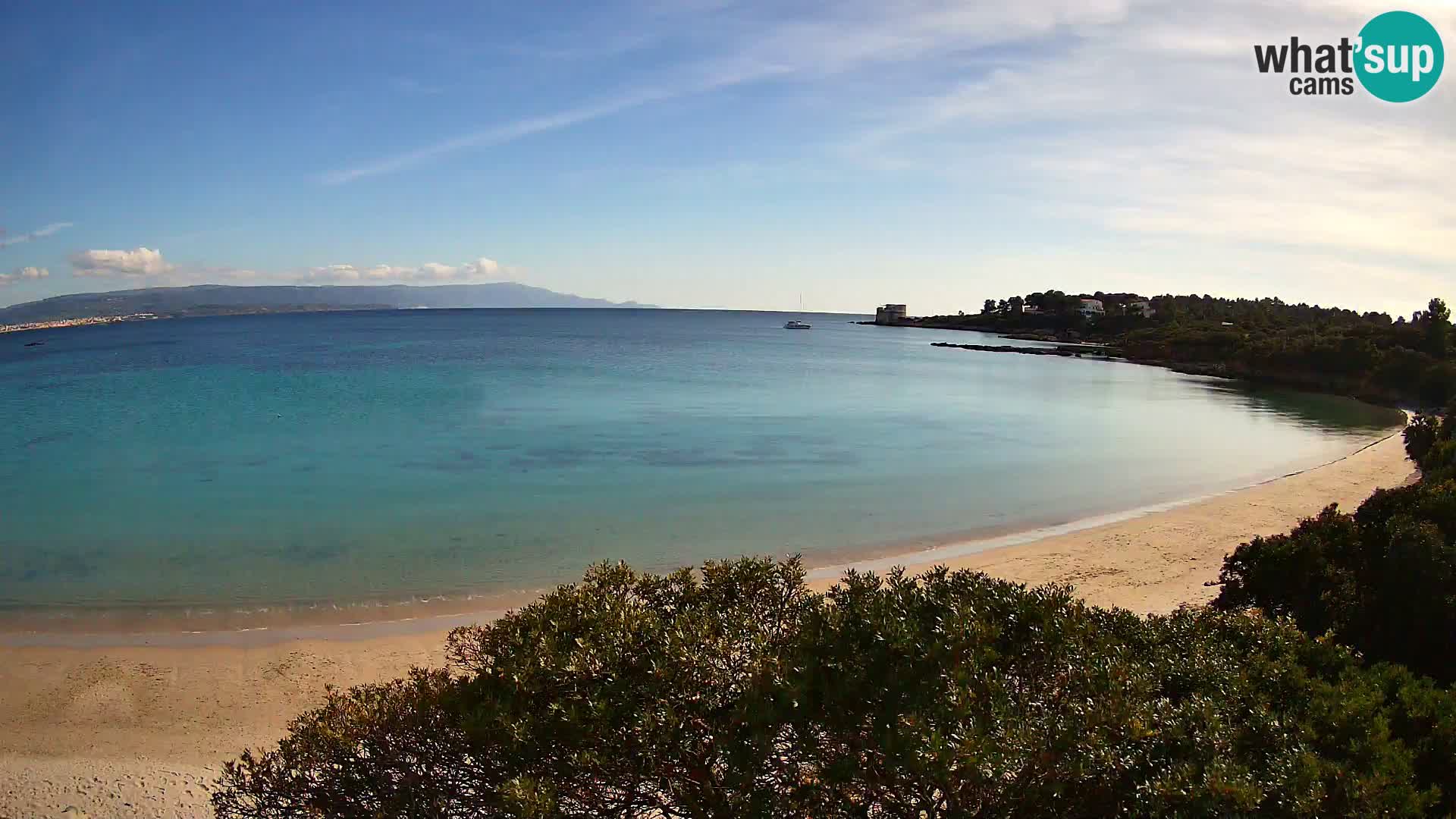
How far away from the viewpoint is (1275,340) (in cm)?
5709

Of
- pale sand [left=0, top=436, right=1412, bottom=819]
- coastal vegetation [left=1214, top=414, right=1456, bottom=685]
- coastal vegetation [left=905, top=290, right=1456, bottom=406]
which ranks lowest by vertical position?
pale sand [left=0, top=436, right=1412, bottom=819]

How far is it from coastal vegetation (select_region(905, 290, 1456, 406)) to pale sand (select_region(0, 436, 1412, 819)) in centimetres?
3402

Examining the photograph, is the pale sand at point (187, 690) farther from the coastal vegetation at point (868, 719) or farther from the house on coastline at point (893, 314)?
the house on coastline at point (893, 314)

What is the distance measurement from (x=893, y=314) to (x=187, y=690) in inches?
6762

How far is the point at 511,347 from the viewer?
81.8 metres

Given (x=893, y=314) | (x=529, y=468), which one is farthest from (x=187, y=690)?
(x=893, y=314)

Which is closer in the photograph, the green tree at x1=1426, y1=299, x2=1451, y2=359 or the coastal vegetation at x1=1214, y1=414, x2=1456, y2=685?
the coastal vegetation at x1=1214, y1=414, x2=1456, y2=685

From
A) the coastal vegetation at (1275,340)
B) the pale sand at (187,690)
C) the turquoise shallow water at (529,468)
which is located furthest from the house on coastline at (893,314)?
the pale sand at (187,690)

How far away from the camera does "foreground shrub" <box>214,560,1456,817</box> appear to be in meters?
3.47

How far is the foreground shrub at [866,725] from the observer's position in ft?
11.4

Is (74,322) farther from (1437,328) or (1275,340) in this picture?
(1437,328)

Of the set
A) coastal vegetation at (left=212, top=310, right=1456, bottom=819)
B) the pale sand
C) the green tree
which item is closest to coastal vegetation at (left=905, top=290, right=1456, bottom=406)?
the green tree

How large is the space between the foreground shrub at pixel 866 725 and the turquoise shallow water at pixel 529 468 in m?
8.38

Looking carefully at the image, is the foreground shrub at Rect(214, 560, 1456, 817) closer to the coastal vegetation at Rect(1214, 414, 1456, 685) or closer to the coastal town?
the coastal vegetation at Rect(1214, 414, 1456, 685)
